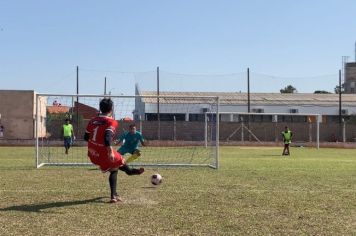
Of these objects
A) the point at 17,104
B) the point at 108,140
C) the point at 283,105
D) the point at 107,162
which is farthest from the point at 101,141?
the point at 283,105

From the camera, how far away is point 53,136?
129 feet

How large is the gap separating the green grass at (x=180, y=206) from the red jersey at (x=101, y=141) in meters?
0.74

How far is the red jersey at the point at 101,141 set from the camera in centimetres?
998

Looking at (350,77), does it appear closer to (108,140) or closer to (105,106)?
(105,106)

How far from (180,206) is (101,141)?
1.82 meters

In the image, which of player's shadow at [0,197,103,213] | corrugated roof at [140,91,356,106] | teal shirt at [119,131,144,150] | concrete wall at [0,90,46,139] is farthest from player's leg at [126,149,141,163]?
corrugated roof at [140,91,356,106]

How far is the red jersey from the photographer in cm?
998

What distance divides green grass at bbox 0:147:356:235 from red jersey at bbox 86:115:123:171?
74 cm

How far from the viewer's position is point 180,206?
31.9ft

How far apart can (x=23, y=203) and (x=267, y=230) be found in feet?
15.0

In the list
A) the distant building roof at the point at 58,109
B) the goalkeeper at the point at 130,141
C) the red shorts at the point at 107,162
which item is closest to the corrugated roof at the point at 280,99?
the distant building roof at the point at 58,109

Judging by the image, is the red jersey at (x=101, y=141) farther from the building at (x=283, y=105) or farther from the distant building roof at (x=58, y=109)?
the building at (x=283, y=105)

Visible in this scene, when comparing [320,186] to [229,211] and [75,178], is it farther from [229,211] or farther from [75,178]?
[75,178]

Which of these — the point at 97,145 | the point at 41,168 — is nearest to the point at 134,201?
the point at 97,145
